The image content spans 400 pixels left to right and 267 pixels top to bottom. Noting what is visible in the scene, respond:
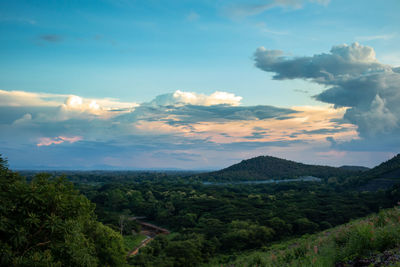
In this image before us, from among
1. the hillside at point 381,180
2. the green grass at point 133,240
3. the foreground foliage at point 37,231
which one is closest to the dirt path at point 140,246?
the green grass at point 133,240

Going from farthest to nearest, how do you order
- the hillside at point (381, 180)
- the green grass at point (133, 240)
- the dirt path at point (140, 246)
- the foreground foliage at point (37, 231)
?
the hillside at point (381, 180) < the green grass at point (133, 240) < the dirt path at point (140, 246) < the foreground foliage at point (37, 231)

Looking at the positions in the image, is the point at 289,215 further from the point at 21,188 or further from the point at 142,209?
the point at 21,188

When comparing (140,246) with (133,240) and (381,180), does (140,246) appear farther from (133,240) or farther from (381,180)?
(381,180)

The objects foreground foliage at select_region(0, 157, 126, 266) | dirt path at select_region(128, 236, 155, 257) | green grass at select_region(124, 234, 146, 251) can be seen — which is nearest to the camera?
foreground foliage at select_region(0, 157, 126, 266)

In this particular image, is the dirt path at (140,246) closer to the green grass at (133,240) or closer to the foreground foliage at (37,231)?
the green grass at (133,240)

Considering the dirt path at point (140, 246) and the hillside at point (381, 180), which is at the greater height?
the hillside at point (381, 180)

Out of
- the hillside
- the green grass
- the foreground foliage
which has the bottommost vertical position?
the green grass

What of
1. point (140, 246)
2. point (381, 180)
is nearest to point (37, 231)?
point (140, 246)

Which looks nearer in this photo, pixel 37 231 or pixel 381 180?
pixel 37 231

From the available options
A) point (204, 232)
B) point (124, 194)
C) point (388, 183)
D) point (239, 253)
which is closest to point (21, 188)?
point (239, 253)

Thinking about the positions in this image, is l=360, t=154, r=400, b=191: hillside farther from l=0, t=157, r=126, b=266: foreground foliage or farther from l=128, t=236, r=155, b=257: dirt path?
l=0, t=157, r=126, b=266: foreground foliage

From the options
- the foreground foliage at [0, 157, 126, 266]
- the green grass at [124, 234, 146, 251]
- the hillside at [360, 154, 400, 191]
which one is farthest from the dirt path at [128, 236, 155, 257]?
the hillside at [360, 154, 400, 191]

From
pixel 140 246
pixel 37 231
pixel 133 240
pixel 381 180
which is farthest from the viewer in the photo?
pixel 381 180

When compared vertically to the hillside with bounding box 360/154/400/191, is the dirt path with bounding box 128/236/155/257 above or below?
below
